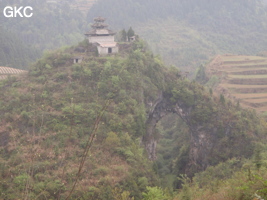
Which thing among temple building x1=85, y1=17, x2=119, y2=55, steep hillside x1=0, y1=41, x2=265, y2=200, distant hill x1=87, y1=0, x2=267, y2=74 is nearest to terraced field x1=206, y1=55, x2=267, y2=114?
steep hillside x1=0, y1=41, x2=265, y2=200

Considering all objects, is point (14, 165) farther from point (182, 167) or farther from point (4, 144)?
point (182, 167)

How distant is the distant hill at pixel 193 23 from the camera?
97.2 meters

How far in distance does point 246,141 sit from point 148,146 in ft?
33.4

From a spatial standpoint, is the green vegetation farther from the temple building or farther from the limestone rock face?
the limestone rock face

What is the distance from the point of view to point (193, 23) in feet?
384

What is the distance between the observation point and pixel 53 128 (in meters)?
24.4

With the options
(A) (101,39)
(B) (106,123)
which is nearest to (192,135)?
(B) (106,123)

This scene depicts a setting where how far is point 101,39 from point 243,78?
28184mm

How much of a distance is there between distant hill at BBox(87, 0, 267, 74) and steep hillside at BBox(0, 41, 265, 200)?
2207 inches

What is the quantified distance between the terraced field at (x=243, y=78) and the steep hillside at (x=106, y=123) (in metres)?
13.1

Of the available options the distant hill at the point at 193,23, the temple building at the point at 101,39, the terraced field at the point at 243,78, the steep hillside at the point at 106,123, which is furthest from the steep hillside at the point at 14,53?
the distant hill at the point at 193,23

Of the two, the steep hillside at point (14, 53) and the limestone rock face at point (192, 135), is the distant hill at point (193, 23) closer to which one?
the steep hillside at point (14, 53)

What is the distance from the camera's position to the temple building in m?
36.4

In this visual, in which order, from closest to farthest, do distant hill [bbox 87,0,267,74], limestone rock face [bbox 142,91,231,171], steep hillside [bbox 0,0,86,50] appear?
1. limestone rock face [bbox 142,91,231,171]
2. steep hillside [bbox 0,0,86,50]
3. distant hill [bbox 87,0,267,74]
